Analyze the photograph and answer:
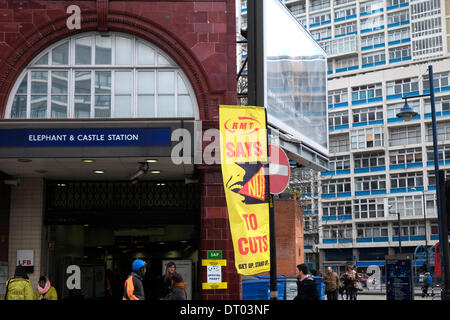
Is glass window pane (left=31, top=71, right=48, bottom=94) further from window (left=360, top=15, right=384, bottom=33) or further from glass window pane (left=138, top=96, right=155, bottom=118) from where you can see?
window (left=360, top=15, right=384, bottom=33)

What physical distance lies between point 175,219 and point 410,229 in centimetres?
6474

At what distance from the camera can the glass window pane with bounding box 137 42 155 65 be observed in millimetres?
17078

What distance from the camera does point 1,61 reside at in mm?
16469

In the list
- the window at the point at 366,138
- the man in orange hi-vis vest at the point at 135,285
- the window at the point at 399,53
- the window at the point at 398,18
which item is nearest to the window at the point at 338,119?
the window at the point at 366,138

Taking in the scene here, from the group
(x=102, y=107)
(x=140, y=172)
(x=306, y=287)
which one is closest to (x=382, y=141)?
(x=140, y=172)

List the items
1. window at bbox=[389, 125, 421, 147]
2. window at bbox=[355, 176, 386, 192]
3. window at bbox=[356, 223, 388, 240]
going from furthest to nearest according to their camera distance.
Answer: window at bbox=[355, 176, 386, 192]
window at bbox=[356, 223, 388, 240]
window at bbox=[389, 125, 421, 147]

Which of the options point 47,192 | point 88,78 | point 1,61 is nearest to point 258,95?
point 88,78

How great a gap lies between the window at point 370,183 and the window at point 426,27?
18679mm

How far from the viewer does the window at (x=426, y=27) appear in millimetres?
81125

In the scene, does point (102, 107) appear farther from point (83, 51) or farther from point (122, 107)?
point (83, 51)

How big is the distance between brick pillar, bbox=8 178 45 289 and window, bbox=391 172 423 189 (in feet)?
215

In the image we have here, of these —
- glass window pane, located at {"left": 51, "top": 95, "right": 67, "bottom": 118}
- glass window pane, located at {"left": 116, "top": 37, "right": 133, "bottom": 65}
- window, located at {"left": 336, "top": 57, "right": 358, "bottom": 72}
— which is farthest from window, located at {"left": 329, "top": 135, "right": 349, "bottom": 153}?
glass window pane, located at {"left": 51, "top": 95, "right": 67, "bottom": 118}

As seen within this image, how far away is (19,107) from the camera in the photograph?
54.4 feet
